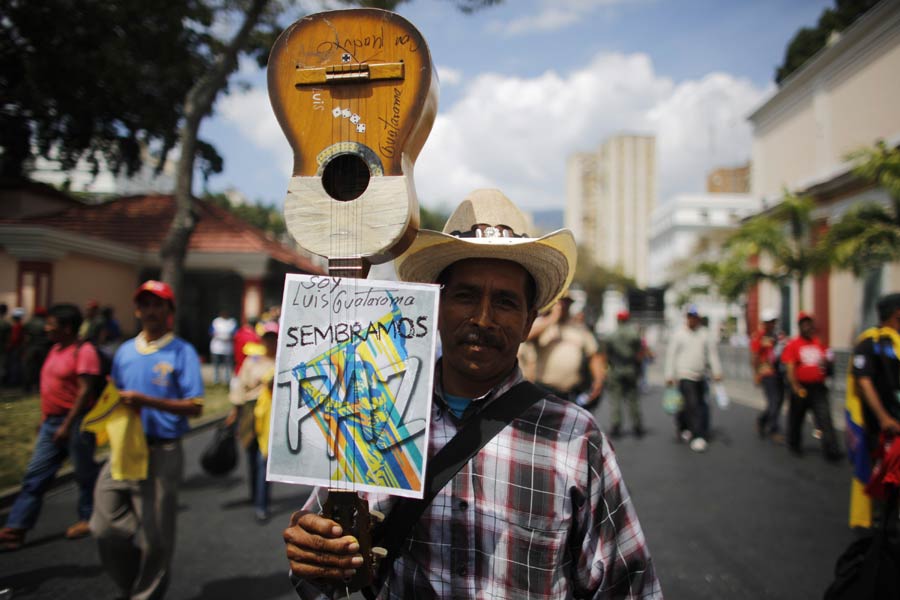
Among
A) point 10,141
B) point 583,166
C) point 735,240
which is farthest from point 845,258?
point 583,166

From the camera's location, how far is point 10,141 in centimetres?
365

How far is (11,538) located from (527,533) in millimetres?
3751

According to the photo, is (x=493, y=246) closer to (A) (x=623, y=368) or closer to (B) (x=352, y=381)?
(B) (x=352, y=381)

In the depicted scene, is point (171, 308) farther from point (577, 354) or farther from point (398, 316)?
point (577, 354)

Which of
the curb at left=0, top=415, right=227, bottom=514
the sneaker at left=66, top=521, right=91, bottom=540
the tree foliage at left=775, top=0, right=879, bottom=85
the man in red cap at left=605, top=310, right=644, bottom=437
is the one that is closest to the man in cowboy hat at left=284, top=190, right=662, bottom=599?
the sneaker at left=66, top=521, right=91, bottom=540

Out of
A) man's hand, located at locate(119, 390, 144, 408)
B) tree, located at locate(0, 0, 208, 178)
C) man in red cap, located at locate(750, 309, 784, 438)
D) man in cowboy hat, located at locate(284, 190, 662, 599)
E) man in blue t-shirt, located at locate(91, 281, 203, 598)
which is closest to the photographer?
man in cowboy hat, located at locate(284, 190, 662, 599)

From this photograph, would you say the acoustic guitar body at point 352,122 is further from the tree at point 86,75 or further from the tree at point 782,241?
the tree at point 782,241

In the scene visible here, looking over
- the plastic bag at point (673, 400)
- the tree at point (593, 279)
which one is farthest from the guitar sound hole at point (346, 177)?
the tree at point (593, 279)

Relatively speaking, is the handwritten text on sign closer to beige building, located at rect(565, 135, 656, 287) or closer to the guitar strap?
the guitar strap

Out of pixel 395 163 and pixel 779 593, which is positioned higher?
pixel 395 163

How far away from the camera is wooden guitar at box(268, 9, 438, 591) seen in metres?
1.34

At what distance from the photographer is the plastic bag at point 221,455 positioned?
5.47 meters

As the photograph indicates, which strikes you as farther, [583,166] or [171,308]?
[583,166]

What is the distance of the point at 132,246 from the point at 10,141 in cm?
1562
